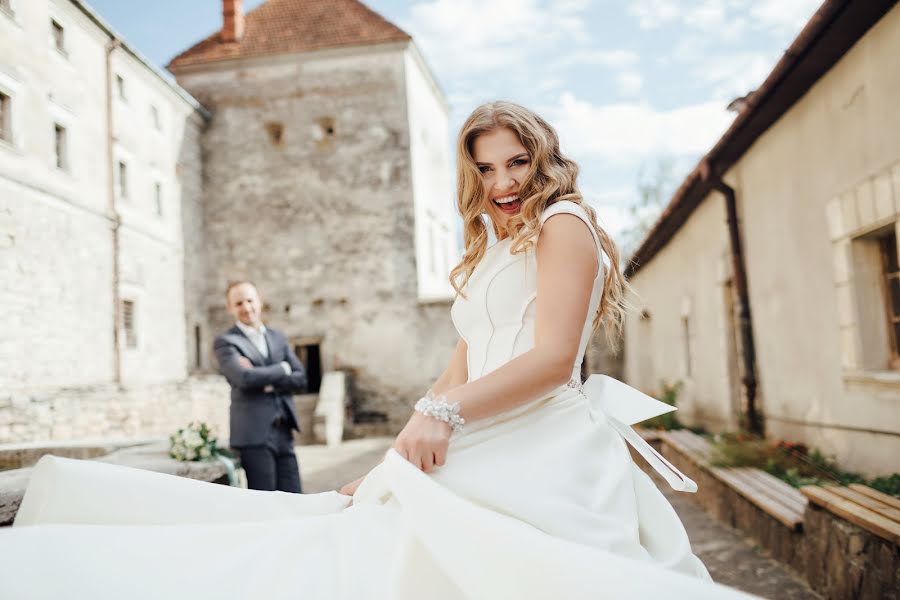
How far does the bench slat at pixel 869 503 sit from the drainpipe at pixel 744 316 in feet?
13.1

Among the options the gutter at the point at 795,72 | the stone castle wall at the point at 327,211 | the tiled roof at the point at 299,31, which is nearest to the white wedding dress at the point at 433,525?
the gutter at the point at 795,72

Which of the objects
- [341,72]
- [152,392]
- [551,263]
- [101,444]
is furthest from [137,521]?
[341,72]

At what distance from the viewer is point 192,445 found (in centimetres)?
463

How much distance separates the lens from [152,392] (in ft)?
43.4

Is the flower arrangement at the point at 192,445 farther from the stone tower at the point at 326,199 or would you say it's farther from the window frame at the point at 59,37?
the stone tower at the point at 326,199

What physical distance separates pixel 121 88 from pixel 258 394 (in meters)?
14.2

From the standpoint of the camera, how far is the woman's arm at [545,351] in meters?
1.40

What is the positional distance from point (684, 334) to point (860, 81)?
7.31 m

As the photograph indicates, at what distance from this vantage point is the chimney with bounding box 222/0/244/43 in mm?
21281

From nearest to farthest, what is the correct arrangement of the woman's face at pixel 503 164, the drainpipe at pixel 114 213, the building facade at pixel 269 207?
the woman's face at pixel 503 164 → the drainpipe at pixel 114 213 → the building facade at pixel 269 207

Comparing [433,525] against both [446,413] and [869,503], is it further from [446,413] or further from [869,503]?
[869,503]

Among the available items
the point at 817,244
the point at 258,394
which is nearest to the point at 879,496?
the point at 817,244

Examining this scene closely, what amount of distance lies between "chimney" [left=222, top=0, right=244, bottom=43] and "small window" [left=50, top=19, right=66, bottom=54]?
23.5 feet

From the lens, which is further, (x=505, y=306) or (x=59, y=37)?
(x=59, y=37)
